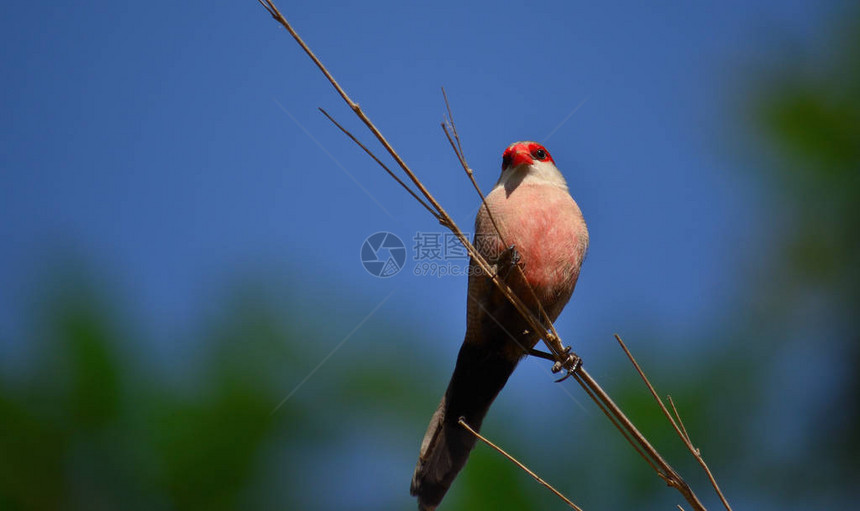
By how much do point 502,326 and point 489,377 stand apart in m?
0.32

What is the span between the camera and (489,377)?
3604 millimetres

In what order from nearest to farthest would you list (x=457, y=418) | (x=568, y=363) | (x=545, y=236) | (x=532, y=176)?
(x=568, y=363)
(x=545, y=236)
(x=457, y=418)
(x=532, y=176)

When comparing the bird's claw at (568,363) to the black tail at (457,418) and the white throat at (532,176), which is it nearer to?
the black tail at (457,418)

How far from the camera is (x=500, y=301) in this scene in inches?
134

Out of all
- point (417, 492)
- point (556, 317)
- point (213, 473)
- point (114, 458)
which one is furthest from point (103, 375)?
point (556, 317)

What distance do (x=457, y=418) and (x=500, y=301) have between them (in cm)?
67

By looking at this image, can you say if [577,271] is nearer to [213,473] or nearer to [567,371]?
[567,371]

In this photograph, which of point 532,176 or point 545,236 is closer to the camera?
point 545,236

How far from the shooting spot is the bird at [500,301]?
3318 millimetres

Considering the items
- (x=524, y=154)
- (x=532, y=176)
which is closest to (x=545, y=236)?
(x=532, y=176)

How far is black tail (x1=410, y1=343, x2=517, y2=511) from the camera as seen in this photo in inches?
132

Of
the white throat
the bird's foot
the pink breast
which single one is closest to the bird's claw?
the bird's foot

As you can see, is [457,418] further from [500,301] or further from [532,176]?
[532,176]

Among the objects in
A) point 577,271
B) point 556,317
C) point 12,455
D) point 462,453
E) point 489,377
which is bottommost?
point 12,455
